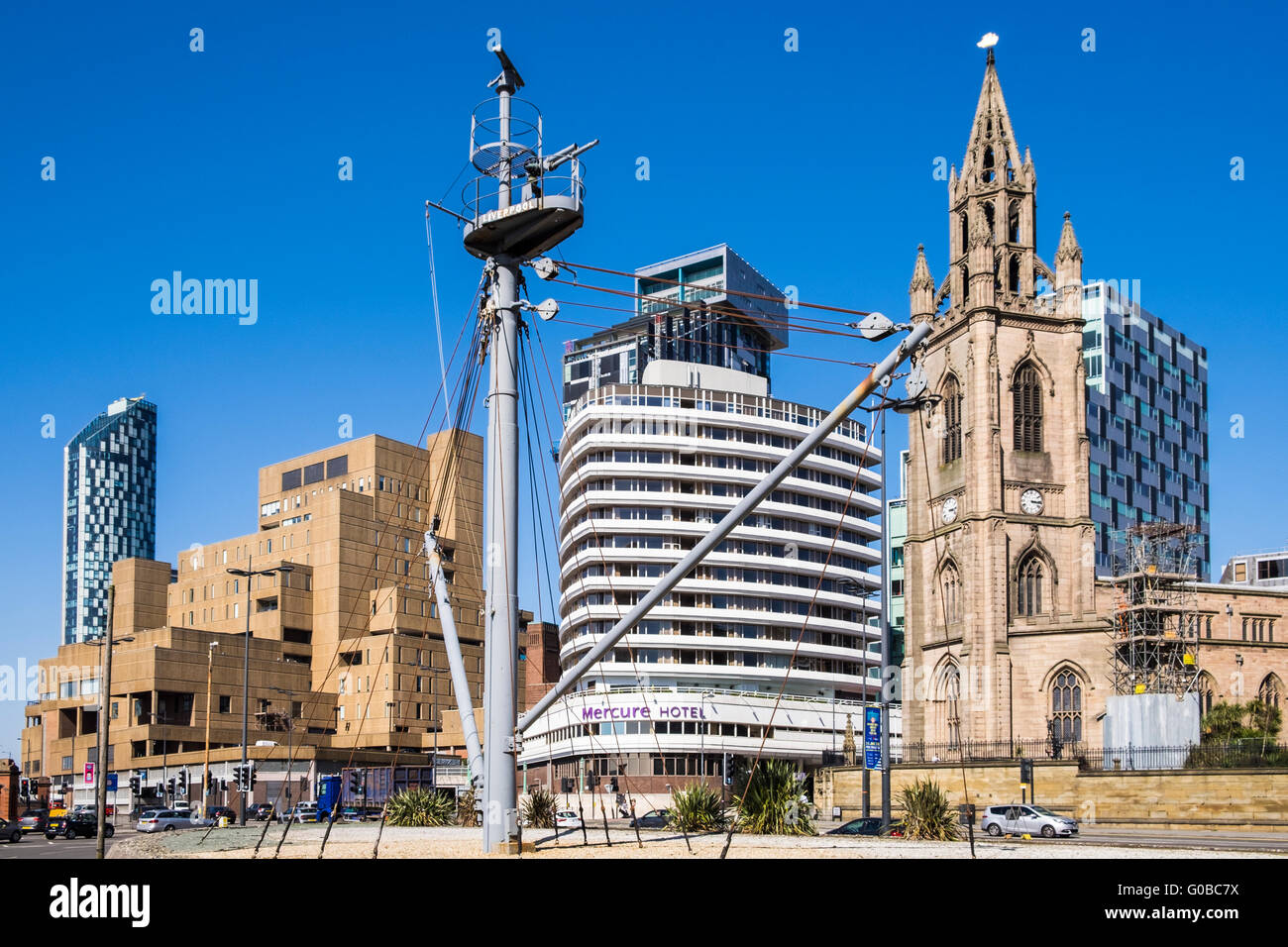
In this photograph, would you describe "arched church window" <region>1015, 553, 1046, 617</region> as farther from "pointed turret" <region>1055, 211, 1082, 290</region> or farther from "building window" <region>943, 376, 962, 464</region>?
"pointed turret" <region>1055, 211, 1082, 290</region>

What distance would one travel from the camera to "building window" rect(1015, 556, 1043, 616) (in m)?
75.4

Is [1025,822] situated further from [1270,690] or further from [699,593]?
[699,593]

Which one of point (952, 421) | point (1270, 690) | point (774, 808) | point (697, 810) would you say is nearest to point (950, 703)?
point (952, 421)

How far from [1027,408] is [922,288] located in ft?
37.5

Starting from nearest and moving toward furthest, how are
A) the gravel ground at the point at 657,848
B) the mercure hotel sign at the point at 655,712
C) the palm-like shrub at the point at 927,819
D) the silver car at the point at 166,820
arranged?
the gravel ground at the point at 657,848 < the palm-like shrub at the point at 927,819 < the silver car at the point at 166,820 < the mercure hotel sign at the point at 655,712

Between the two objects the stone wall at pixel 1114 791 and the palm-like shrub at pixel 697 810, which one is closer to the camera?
the palm-like shrub at pixel 697 810

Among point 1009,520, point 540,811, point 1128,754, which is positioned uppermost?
point 1009,520

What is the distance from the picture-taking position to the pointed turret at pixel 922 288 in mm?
84312

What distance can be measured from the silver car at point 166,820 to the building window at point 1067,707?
48188 mm

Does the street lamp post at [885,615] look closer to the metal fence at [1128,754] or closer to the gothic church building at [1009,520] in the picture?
the metal fence at [1128,754]

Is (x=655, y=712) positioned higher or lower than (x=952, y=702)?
lower

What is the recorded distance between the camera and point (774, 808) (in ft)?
104

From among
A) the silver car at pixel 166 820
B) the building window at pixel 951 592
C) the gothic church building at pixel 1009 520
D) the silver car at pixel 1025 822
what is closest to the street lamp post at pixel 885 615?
the silver car at pixel 1025 822

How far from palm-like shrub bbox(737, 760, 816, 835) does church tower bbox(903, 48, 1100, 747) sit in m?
Result: 41.5
